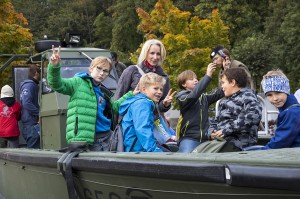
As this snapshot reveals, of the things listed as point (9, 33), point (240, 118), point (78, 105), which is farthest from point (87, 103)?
point (9, 33)

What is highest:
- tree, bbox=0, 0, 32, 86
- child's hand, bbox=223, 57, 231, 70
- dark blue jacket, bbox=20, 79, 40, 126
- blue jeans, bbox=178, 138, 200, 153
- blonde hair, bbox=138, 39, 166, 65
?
tree, bbox=0, 0, 32, 86

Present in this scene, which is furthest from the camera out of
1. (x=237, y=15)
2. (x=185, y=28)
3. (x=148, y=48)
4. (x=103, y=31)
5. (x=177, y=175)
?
(x=103, y=31)

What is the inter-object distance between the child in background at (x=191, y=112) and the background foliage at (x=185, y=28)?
10.7m

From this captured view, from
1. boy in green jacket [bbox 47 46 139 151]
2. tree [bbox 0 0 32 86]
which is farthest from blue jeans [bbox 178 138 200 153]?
tree [bbox 0 0 32 86]

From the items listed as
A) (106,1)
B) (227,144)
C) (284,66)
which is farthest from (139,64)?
(106,1)

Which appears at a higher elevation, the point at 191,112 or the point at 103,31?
the point at 103,31

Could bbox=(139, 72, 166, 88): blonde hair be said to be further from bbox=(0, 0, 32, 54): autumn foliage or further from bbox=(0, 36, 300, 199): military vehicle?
bbox=(0, 0, 32, 54): autumn foliage

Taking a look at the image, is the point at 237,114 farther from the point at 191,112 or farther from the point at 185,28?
the point at 185,28

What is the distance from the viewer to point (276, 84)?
5055mm

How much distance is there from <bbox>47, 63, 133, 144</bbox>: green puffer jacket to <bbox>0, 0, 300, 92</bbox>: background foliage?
11.4 metres

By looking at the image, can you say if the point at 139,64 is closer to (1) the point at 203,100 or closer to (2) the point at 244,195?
(1) the point at 203,100

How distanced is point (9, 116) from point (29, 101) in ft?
1.38

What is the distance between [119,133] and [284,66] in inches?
1421

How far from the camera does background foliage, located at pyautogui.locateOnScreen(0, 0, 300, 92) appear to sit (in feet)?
87.5
